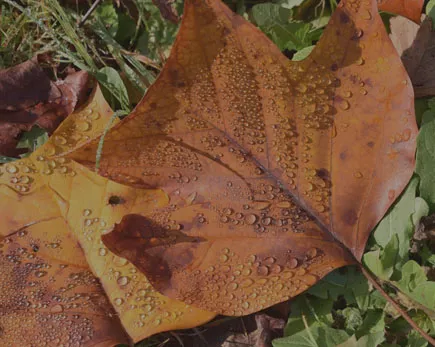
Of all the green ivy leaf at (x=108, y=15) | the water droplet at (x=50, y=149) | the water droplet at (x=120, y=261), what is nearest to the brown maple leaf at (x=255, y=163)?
the water droplet at (x=120, y=261)

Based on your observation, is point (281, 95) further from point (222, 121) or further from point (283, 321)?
point (283, 321)

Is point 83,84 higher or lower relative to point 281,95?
lower

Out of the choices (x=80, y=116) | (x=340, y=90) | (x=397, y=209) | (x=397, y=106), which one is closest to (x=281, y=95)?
(x=340, y=90)

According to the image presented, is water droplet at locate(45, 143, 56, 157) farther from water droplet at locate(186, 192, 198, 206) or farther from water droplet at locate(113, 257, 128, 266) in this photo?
water droplet at locate(186, 192, 198, 206)

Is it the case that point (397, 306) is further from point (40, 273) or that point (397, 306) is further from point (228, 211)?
point (40, 273)

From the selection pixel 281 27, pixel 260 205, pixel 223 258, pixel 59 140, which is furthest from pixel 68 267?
pixel 281 27

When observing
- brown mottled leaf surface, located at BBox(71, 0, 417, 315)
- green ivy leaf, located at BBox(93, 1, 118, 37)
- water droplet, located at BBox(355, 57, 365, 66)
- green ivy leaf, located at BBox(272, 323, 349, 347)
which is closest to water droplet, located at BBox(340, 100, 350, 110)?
brown mottled leaf surface, located at BBox(71, 0, 417, 315)
